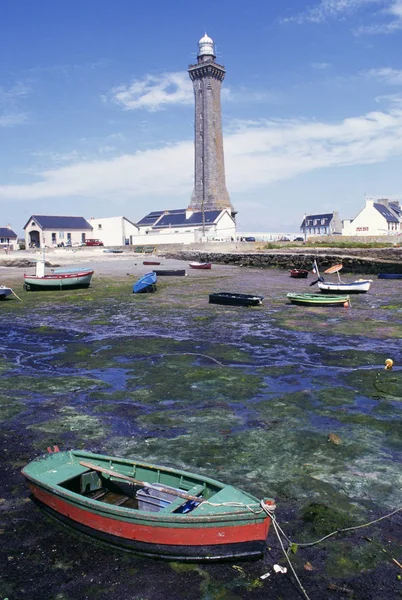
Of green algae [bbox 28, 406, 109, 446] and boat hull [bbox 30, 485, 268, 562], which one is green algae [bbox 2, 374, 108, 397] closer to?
green algae [bbox 28, 406, 109, 446]

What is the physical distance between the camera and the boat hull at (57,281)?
3791 centimetres

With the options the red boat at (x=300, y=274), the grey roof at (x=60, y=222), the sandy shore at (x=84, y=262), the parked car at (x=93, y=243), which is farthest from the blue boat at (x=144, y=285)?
the grey roof at (x=60, y=222)

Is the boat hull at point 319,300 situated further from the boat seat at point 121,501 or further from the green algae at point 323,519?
the boat seat at point 121,501

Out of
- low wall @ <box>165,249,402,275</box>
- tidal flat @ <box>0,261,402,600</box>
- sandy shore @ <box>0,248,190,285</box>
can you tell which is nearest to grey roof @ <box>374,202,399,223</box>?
low wall @ <box>165,249,402,275</box>

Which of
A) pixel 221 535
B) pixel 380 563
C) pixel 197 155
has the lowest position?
pixel 380 563

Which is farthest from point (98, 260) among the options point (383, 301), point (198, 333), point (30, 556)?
point (30, 556)

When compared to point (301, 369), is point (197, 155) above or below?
above

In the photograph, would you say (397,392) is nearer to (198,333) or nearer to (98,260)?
(198,333)

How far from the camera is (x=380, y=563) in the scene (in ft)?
20.5

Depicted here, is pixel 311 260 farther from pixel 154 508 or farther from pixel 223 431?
pixel 154 508

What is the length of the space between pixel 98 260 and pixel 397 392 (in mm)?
67046

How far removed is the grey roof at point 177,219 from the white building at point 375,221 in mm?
29648

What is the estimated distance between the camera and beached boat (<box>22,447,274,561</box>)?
595cm

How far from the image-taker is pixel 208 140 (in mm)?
116562
